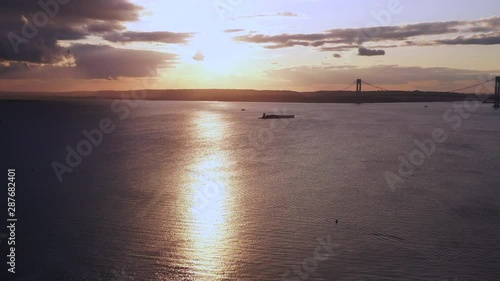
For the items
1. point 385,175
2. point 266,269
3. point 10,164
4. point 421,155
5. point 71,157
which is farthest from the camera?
point 421,155

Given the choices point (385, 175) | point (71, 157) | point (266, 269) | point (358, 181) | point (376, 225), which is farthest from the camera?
point (71, 157)

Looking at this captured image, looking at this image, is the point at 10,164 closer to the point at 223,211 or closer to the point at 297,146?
the point at 223,211

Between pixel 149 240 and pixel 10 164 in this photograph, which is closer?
pixel 149 240

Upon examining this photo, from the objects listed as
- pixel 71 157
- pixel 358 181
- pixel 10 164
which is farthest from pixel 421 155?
pixel 10 164

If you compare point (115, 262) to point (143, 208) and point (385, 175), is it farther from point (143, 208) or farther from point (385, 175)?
point (385, 175)

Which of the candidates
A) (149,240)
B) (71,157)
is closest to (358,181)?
(149,240)

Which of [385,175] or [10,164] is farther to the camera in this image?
[10,164]

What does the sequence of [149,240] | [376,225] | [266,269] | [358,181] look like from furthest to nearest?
1. [358,181]
2. [376,225]
3. [149,240]
4. [266,269]

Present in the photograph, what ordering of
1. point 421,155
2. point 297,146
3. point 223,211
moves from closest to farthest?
point 223,211, point 421,155, point 297,146
